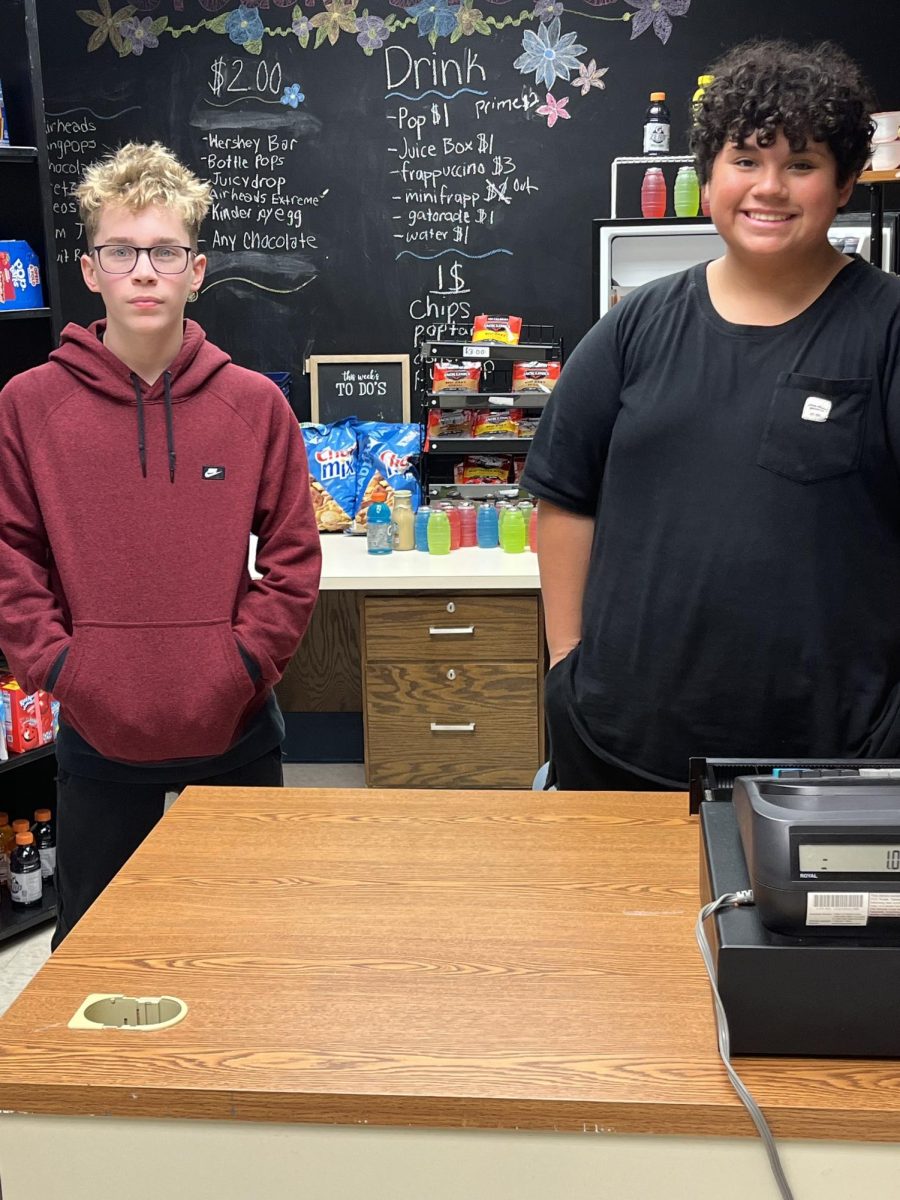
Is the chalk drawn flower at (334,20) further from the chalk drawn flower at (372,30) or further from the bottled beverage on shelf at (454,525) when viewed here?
the bottled beverage on shelf at (454,525)

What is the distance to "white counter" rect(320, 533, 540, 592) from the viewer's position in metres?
3.72

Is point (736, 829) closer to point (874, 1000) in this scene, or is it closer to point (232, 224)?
point (874, 1000)

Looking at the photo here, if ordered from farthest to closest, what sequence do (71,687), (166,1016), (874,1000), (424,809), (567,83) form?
(567,83), (71,687), (424,809), (166,1016), (874,1000)

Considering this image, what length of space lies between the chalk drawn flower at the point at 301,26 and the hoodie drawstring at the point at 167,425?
314cm

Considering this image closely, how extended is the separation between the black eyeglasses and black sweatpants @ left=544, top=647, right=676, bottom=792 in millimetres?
924

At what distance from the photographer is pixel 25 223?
10.5ft

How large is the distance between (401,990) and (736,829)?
360 mm

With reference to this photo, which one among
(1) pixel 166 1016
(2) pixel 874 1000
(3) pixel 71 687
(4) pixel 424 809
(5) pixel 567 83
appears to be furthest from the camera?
(5) pixel 567 83

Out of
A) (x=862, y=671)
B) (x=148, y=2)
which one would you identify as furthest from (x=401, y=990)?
(x=148, y=2)

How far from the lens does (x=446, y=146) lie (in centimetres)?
484

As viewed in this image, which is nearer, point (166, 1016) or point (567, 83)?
point (166, 1016)

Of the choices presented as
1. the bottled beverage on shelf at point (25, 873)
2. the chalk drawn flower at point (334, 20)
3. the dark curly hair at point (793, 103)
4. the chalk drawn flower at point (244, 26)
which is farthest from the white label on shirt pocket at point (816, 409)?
the chalk drawn flower at point (244, 26)

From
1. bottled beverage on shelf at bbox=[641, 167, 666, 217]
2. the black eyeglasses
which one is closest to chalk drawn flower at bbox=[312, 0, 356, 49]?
bottled beverage on shelf at bbox=[641, 167, 666, 217]

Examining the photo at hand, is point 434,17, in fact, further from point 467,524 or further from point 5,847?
point 5,847
